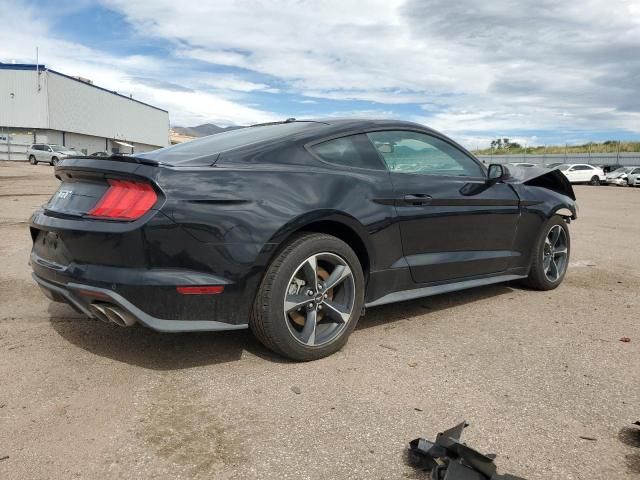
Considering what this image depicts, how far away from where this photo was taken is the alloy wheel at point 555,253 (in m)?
5.23

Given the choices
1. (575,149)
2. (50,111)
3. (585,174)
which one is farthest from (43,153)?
(575,149)

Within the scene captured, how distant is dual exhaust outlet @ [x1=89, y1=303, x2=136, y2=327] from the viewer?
2876mm

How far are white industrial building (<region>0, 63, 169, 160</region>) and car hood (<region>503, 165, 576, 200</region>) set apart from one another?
42.0 meters

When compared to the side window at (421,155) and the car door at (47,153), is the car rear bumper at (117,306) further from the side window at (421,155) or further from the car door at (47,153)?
the car door at (47,153)

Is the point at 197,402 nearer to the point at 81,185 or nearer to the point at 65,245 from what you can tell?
the point at 65,245

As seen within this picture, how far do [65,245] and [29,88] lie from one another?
55.2 m

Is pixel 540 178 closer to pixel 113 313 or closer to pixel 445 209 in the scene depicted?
pixel 445 209

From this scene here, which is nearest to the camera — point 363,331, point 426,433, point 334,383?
point 426,433

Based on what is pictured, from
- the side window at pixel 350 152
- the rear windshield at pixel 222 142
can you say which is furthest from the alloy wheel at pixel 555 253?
the rear windshield at pixel 222 142

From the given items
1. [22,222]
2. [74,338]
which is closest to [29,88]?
[22,222]

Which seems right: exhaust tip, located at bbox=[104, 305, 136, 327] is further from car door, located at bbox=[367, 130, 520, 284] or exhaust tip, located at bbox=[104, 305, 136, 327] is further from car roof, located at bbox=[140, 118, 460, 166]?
car door, located at bbox=[367, 130, 520, 284]

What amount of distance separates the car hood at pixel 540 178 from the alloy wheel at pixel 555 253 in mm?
424

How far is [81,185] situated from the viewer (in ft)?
10.5

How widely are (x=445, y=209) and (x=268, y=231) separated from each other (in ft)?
5.11
